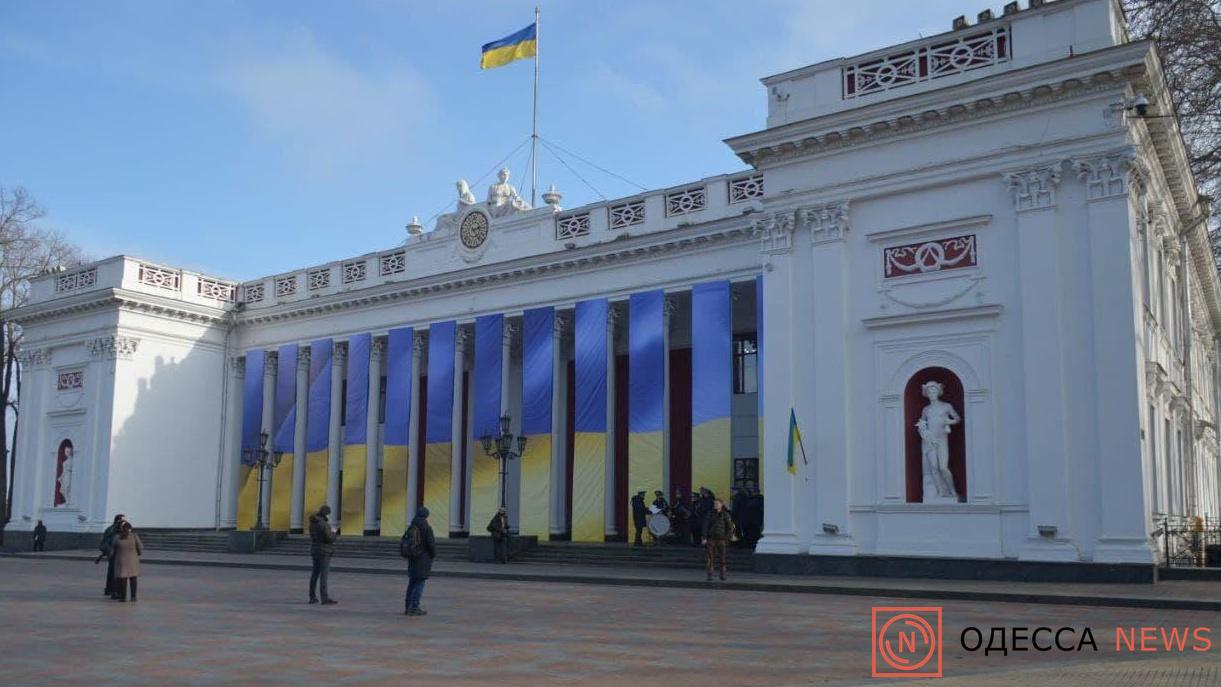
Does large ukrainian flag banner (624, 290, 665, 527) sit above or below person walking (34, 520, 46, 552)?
above

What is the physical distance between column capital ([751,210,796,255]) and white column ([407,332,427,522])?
14.4 m

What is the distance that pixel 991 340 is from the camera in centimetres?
2053

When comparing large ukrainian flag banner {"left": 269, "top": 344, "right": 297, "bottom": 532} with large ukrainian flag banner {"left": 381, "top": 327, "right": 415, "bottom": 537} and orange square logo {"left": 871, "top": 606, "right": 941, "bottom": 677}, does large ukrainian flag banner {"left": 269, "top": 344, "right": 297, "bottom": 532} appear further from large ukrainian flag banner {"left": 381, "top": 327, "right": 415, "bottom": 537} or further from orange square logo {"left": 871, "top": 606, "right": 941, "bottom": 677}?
orange square logo {"left": 871, "top": 606, "right": 941, "bottom": 677}

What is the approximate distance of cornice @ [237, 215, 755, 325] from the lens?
27.4 meters

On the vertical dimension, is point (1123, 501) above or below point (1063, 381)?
below

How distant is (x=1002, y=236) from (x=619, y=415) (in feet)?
51.1

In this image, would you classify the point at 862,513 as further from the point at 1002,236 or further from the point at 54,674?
the point at 54,674

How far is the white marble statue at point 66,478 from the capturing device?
36.9 m

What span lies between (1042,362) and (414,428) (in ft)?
66.2

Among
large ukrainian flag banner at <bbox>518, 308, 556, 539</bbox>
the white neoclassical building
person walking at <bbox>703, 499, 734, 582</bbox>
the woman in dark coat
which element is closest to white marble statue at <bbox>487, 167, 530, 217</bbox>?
the white neoclassical building

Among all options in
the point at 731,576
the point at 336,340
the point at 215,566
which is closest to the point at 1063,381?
the point at 731,576

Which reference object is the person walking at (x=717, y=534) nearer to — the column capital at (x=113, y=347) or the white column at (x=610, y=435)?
the white column at (x=610, y=435)

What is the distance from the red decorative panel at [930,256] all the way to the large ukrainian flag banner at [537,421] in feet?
38.2

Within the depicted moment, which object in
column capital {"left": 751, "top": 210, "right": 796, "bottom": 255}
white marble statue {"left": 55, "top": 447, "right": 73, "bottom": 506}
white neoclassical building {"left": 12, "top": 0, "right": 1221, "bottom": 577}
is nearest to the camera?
white neoclassical building {"left": 12, "top": 0, "right": 1221, "bottom": 577}
